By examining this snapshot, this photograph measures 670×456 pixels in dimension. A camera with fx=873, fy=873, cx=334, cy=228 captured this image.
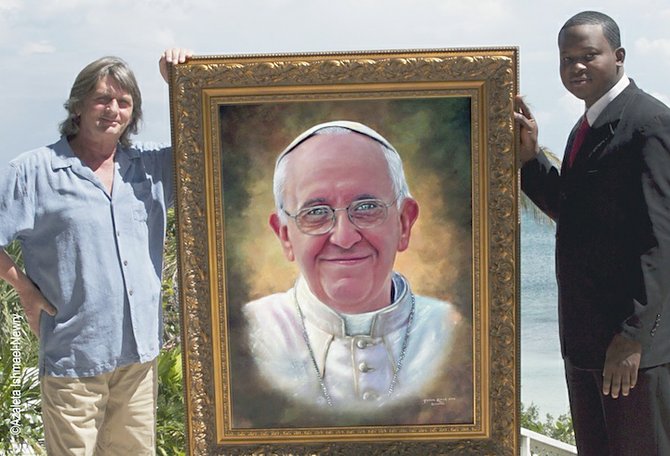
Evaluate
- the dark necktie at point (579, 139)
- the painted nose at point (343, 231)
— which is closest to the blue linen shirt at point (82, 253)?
the painted nose at point (343, 231)

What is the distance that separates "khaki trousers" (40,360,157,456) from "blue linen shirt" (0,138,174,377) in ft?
0.22

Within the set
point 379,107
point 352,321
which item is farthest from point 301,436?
point 379,107

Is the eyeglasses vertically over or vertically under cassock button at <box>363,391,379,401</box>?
→ over

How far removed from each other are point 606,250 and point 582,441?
0.85 m

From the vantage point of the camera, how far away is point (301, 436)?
375cm

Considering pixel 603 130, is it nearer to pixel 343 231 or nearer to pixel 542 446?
pixel 343 231

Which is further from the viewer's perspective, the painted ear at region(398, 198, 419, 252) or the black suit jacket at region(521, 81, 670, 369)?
the painted ear at region(398, 198, 419, 252)

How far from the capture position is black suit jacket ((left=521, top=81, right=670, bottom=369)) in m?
3.17

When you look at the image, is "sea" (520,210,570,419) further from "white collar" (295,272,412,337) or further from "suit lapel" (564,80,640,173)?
"suit lapel" (564,80,640,173)

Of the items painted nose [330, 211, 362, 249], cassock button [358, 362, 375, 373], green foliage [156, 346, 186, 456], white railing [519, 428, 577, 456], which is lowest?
white railing [519, 428, 577, 456]

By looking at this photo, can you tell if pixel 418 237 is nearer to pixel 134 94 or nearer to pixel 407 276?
pixel 407 276

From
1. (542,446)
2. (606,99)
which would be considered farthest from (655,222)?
(542,446)

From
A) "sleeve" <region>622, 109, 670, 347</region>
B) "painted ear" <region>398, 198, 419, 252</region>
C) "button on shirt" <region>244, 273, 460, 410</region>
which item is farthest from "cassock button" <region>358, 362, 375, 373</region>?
"sleeve" <region>622, 109, 670, 347</region>

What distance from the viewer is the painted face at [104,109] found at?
346cm
